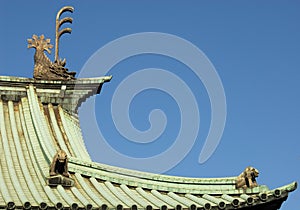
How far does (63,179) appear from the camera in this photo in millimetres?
16078

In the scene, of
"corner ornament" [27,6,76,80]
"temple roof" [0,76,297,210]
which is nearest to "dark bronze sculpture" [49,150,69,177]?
"temple roof" [0,76,297,210]

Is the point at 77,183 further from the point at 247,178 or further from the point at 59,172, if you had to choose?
the point at 247,178

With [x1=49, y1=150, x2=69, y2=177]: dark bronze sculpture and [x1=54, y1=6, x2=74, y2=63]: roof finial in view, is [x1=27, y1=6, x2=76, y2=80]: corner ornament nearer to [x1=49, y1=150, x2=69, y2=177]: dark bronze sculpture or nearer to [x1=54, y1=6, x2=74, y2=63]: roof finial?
[x1=54, y1=6, x2=74, y2=63]: roof finial

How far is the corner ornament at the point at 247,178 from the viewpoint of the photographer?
52.3 feet

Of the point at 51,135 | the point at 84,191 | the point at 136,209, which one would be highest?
the point at 51,135

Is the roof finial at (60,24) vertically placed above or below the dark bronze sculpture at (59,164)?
above

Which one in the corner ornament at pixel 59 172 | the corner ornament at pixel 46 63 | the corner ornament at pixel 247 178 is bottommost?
the corner ornament at pixel 247 178

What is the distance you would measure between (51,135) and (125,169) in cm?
372

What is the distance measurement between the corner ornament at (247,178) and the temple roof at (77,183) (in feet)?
0.38

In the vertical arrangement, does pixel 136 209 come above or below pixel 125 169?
below

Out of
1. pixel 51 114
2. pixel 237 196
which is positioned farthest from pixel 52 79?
pixel 237 196

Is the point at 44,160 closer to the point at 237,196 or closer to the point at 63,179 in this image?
the point at 63,179

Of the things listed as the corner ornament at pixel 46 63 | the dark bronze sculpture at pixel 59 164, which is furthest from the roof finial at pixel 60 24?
the dark bronze sculpture at pixel 59 164

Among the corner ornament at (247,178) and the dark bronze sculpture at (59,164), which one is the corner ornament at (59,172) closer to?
the dark bronze sculpture at (59,164)
